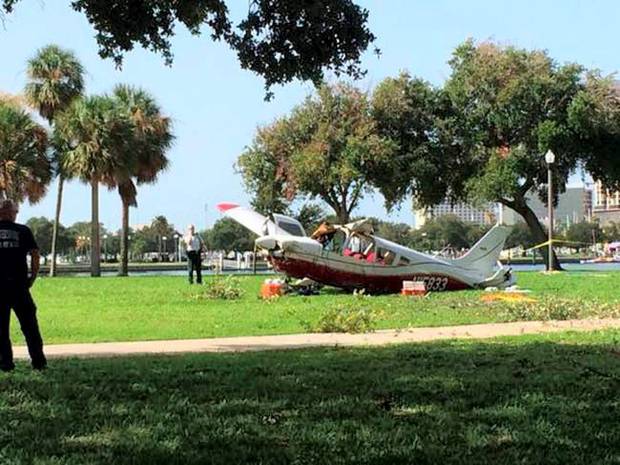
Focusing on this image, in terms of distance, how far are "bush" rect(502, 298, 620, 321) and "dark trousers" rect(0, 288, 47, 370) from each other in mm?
8888

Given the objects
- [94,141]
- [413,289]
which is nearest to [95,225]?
[94,141]

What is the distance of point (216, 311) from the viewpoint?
16.0 m

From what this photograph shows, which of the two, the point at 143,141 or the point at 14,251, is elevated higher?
the point at 143,141

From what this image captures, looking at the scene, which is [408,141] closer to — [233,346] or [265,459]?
[233,346]

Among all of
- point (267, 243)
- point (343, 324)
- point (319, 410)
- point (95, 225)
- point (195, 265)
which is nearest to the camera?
point (319, 410)

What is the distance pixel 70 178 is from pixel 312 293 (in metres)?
22.3

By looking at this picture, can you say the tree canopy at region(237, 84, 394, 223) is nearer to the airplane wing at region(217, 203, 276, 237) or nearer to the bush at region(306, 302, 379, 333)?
the airplane wing at region(217, 203, 276, 237)

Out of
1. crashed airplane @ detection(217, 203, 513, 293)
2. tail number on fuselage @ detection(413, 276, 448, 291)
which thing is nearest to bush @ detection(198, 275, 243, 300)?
crashed airplane @ detection(217, 203, 513, 293)

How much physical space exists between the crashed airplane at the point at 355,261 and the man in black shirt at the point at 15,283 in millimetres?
12624

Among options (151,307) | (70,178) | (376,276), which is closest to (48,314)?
(151,307)

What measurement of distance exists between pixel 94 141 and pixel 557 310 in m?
28.2

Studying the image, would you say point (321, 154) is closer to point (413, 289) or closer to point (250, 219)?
point (250, 219)

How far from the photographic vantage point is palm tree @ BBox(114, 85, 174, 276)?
41.5m

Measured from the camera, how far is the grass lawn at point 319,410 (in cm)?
481
